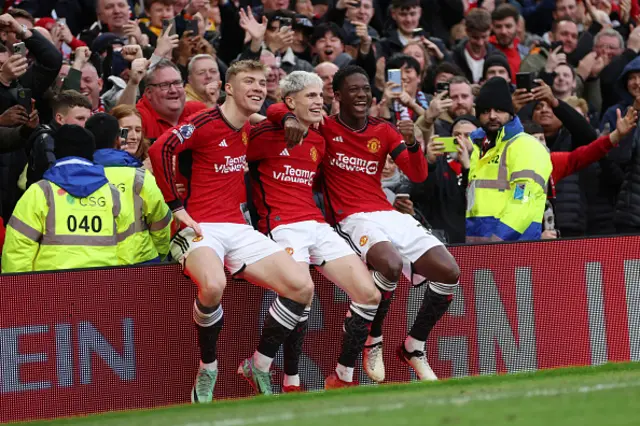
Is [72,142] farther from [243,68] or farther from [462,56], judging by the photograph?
[462,56]

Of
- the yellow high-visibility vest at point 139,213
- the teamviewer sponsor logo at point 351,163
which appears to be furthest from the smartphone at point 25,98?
the teamviewer sponsor logo at point 351,163

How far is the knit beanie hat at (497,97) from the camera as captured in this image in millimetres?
11906

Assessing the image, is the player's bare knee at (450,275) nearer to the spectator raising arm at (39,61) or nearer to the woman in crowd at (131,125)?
the woman in crowd at (131,125)

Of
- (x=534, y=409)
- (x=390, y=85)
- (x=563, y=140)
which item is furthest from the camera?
(x=563, y=140)

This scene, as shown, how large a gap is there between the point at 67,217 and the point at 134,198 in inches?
27.1

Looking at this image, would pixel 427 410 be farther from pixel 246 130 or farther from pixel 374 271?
pixel 246 130

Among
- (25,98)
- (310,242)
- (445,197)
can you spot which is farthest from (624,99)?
(25,98)

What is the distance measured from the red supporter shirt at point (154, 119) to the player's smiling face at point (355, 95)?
1.82m

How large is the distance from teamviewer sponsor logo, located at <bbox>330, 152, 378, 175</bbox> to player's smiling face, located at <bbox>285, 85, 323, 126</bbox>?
0.41 meters

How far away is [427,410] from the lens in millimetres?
7898

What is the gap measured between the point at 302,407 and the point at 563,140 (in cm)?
664

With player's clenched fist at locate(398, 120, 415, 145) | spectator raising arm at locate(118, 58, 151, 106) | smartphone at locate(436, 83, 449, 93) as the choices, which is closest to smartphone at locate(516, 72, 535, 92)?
smartphone at locate(436, 83, 449, 93)

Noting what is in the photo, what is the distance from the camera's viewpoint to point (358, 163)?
11.0 meters

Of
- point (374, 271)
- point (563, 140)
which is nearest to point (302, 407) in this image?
point (374, 271)
